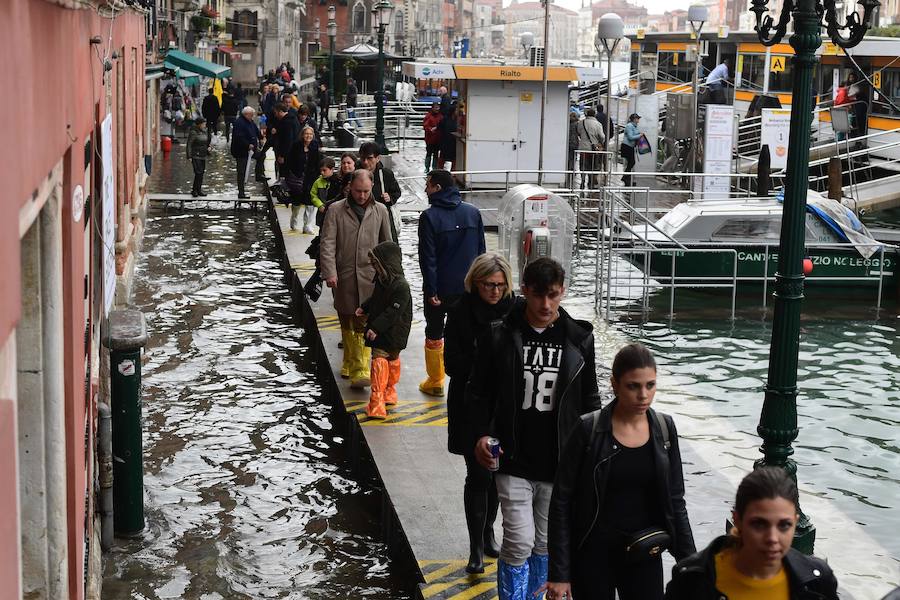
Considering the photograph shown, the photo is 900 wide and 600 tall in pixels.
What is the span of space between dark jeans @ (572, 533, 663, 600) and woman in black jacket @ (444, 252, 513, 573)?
5.99ft

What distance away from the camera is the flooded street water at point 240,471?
7.88 m

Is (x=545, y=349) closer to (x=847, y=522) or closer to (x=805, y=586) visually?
(x=805, y=586)

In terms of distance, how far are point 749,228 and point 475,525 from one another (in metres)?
11.2

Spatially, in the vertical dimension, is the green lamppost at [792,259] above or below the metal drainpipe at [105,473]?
above

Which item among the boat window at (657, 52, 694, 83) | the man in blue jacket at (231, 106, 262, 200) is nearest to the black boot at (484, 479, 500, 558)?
the man in blue jacket at (231, 106, 262, 200)

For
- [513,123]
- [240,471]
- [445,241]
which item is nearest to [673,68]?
[513,123]

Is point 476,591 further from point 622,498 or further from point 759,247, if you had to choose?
point 759,247

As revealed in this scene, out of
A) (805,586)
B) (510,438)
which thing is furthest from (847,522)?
(805,586)

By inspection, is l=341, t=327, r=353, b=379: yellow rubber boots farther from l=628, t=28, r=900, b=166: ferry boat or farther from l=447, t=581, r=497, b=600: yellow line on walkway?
l=628, t=28, r=900, b=166: ferry boat

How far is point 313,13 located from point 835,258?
367 ft

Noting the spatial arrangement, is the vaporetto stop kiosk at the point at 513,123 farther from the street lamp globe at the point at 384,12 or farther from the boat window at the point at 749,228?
the boat window at the point at 749,228

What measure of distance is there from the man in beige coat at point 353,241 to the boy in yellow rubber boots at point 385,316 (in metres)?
0.60

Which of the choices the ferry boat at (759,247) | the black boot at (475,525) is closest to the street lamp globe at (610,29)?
the ferry boat at (759,247)

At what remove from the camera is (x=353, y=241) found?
10672 mm
